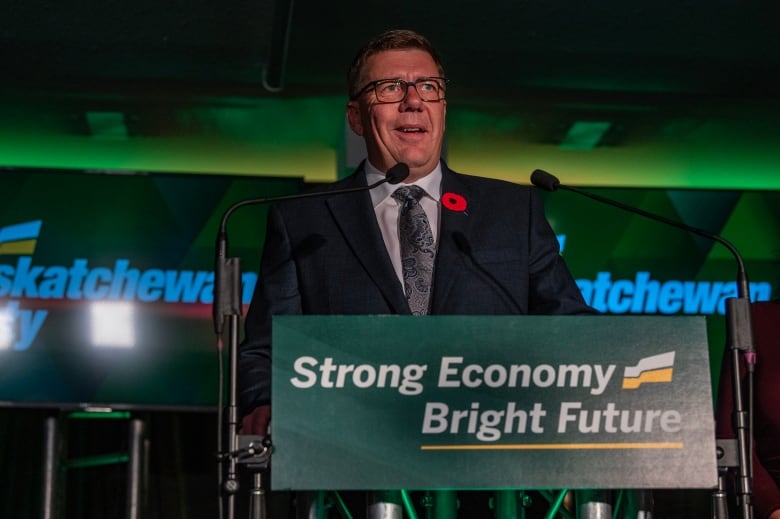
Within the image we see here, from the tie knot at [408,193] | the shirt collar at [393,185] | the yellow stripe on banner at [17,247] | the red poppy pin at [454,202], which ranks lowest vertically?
the red poppy pin at [454,202]

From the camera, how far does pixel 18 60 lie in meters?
4.72

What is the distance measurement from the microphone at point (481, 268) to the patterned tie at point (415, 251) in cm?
5

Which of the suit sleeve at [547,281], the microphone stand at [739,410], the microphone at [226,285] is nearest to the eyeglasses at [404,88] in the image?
the suit sleeve at [547,281]

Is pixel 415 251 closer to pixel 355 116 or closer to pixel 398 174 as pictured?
pixel 398 174

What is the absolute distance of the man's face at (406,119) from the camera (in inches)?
94.1

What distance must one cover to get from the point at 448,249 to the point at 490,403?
21.7 inches

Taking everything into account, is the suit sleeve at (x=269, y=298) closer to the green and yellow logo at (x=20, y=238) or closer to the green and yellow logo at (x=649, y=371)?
the green and yellow logo at (x=649, y=371)

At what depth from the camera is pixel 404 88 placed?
2406 millimetres

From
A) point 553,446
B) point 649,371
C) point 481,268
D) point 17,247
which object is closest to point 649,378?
point 649,371

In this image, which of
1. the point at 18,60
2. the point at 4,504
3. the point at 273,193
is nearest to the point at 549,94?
the point at 273,193

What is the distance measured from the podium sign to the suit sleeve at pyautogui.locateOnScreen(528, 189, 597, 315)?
0.52 meters

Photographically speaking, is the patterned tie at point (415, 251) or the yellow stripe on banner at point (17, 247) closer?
the patterned tie at point (415, 251)

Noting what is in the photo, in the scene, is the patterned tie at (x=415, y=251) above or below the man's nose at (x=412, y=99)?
below

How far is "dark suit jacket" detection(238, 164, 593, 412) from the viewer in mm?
2191
